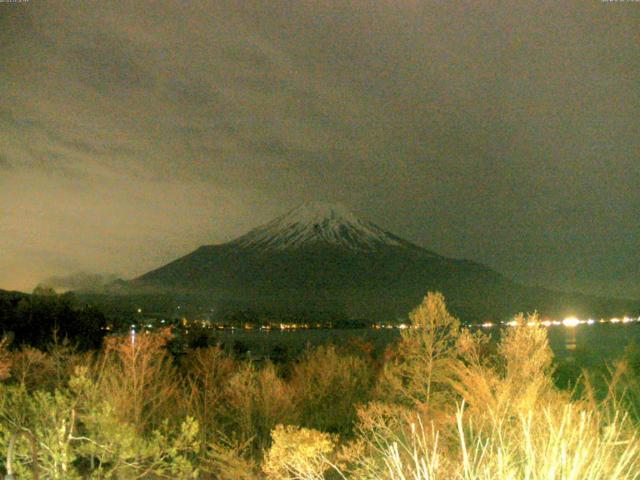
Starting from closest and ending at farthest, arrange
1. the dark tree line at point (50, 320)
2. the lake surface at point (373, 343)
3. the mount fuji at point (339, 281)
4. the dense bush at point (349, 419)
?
1. the dense bush at point (349, 419)
2. the lake surface at point (373, 343)
3. the dark tree line at point (50, 320)
4. the mount fuji at point (339, 281)

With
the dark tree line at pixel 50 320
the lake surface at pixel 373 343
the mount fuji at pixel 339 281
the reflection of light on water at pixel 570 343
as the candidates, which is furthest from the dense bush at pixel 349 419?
the mount fuji at pixel 339 281

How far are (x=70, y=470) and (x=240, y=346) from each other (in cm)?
3371

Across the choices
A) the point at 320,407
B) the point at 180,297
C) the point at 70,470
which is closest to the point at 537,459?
the point at 70,470

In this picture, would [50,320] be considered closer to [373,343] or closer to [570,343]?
[373,343]

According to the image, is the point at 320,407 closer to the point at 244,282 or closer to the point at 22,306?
the point at 22,306

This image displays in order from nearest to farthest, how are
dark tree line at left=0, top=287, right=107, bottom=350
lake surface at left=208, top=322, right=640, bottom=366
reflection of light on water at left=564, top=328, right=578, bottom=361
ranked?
1. lake surface at left=208, top=322, right=640, bottom=366
2. dark tree line at left=0, top=287, right=107, bottom=350
3. reflection of light on water at left=564, top=328, right=578, bottom=361

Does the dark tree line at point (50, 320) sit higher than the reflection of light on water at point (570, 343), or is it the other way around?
the dark tree line at point (50, 320)

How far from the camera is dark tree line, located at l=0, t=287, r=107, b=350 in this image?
34.4 metres

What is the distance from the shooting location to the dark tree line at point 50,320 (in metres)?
34.4

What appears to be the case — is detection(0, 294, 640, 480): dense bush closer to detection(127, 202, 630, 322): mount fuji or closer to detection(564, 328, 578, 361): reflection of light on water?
detection(564, 328, 578, 361): reflection of light on water

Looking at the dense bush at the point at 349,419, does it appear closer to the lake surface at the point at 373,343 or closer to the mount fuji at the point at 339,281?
the lake surface at the point at 373,343

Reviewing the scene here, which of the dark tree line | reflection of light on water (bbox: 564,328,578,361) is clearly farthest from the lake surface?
the dark tree line

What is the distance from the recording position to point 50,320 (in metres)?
35.5

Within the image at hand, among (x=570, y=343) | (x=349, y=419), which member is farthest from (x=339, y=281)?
(x=349, y=419)
